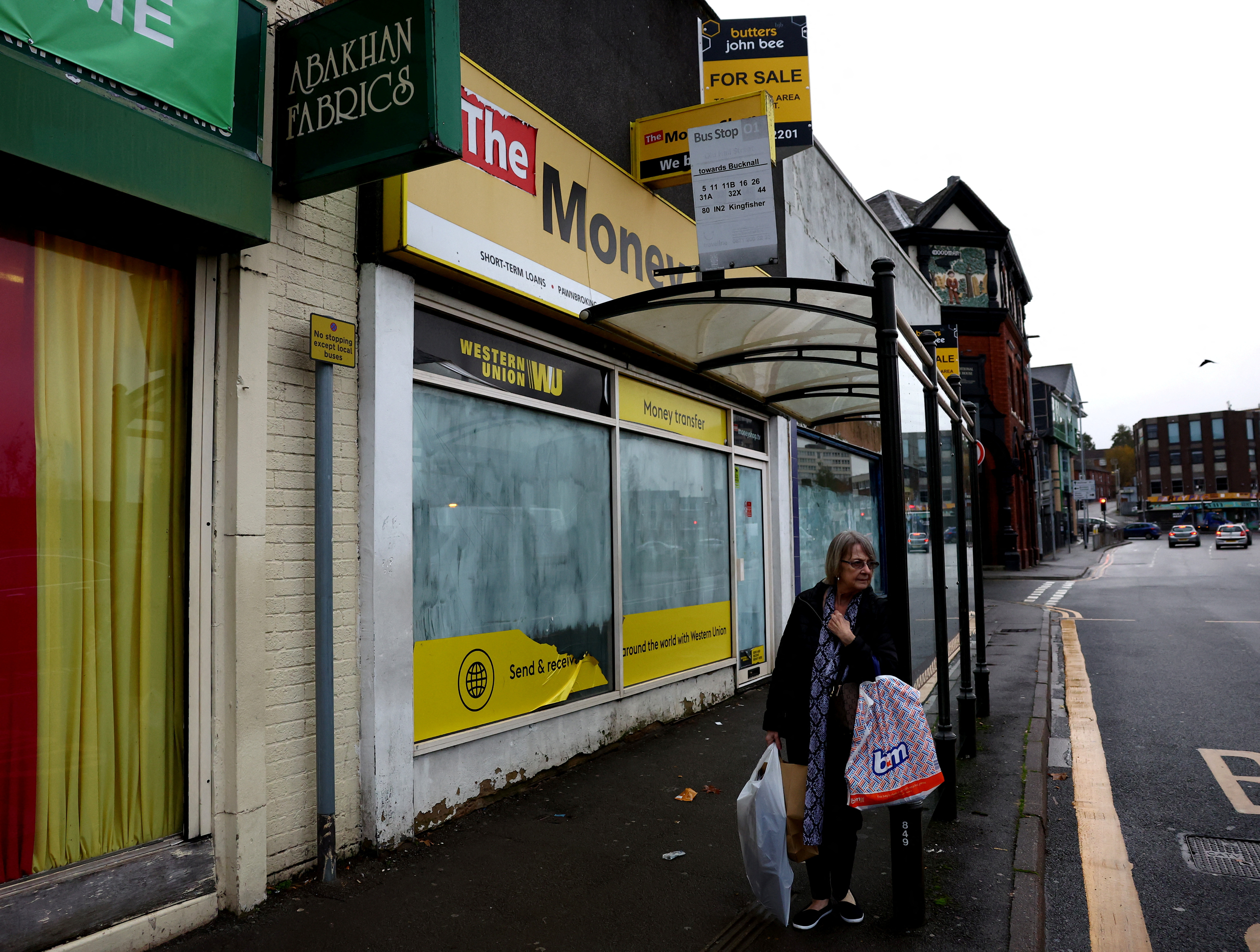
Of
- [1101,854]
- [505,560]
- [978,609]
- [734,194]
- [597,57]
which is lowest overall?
[1101,854]

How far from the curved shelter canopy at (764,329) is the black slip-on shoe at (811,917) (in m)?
2.65

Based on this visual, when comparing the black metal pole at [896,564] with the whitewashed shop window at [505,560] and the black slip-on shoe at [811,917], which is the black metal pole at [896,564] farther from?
the whitewashed shop window at [505,560]

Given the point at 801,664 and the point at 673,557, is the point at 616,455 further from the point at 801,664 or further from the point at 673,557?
the point at 801,664

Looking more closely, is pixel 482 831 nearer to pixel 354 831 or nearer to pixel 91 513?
pixel 354 831

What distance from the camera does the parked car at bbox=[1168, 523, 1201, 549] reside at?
5150 centimetres

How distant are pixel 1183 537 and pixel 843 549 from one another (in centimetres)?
5827

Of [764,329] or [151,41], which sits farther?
[764,329]

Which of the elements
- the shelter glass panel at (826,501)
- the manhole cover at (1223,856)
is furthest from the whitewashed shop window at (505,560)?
the shelter glass panel at (826,501)

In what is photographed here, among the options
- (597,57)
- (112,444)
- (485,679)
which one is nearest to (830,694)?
(485,679)

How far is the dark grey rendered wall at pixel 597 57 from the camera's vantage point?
5.91m

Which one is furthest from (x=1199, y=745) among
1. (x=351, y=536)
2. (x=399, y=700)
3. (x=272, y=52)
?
(x=272, y=52)

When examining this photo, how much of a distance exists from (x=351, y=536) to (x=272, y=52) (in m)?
2.49

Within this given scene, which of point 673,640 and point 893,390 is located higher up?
point 893,390

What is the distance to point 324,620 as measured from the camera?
4254mm
